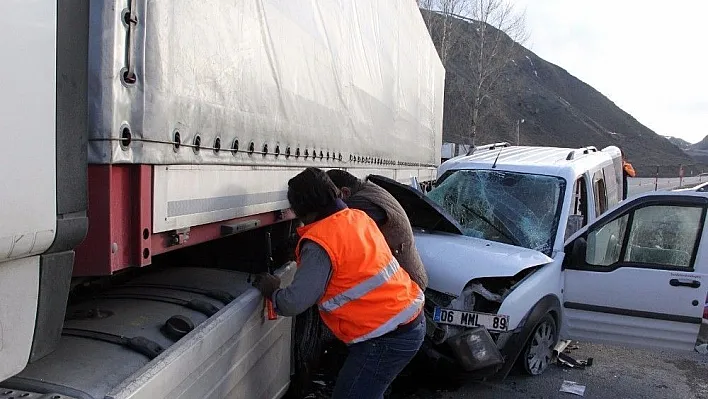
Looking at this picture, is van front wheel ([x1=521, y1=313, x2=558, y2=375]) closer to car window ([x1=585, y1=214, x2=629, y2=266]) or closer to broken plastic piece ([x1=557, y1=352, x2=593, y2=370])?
broken plastic piece ([x1=557, y1=352, x2=593, y2=370])

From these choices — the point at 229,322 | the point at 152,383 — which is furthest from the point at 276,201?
the point at 152,383

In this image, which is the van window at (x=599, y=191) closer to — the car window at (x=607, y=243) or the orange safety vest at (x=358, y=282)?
the car window at (x=607, y=243)

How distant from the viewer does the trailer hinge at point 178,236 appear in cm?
247

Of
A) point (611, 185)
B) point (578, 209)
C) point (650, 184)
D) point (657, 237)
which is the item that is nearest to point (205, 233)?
point (657, 237)

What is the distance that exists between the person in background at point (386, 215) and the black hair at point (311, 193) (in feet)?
3.31

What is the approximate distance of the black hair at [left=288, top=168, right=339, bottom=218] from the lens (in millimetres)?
2891

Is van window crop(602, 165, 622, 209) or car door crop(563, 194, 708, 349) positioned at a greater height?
van window crop(602, 165, 622, 209)

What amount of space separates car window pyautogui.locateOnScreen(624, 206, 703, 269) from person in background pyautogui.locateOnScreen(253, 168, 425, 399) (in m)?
2.78

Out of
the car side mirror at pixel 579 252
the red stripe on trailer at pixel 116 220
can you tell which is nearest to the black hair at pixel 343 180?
the red stripe on trailer at pixel 116 220

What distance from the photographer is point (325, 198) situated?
2895 millimetres

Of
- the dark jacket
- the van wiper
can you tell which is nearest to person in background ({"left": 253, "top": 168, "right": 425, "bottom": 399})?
the dark jacket

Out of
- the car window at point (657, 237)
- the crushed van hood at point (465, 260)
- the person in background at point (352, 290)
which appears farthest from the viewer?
the car window at point (657, 237)

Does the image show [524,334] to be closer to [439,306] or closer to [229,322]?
[439,306]

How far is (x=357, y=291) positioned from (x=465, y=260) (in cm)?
216
